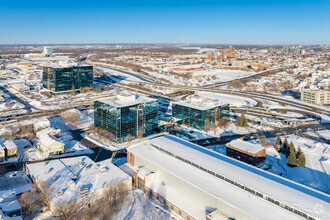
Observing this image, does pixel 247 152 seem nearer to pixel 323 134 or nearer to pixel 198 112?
pixel 198 112

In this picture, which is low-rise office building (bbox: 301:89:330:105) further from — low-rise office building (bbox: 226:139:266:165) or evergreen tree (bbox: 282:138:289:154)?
low-rise office building (bbox: 226:139:266:165)

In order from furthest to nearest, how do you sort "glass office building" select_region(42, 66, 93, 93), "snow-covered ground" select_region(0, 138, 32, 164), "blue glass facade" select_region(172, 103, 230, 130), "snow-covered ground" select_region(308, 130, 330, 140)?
"glass office building" select_region(42, 66, 93, 93) → "blue glass facade" select_region(172, 103, 230, 130) → "snow-covered ground" select_region(308, 130, 330, 140) → "snow-covered ground" select_region(0, 138, 32, 164)

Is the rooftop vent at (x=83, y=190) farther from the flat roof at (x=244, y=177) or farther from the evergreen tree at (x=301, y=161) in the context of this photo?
the evergreen tree at (x=301, y=161)

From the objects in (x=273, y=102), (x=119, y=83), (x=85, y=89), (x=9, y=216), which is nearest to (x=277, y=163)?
(x=9, y=216)

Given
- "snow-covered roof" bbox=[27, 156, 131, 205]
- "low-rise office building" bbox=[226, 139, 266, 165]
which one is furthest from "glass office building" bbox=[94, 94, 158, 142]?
"low-rise office building" bbox=[226, 139, 266, 165]

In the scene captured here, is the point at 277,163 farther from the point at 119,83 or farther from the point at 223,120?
the point at 119,83
